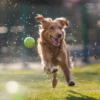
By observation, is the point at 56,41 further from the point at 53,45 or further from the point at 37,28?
the point at 37,28

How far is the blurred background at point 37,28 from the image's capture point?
28.0 ft

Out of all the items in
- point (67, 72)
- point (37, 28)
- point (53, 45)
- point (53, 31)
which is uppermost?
point (37, 28)

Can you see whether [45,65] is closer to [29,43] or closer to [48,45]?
[48,45]

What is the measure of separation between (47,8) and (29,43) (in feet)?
15.9

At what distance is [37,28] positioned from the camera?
891cm

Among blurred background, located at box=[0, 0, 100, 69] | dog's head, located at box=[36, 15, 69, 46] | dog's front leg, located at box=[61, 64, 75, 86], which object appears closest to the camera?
dog's front leg, located at box=[61, 64, 75, 86]

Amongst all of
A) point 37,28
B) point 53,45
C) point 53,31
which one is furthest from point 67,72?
point 37,28

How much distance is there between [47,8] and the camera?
885 cm

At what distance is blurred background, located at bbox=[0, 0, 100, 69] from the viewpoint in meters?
8.53

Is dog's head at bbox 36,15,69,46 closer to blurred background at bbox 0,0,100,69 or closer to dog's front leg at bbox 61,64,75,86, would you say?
dog's front leg at bbox 61,64,75,86

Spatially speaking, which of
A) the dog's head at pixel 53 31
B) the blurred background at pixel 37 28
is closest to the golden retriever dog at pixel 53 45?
the dog's head at pixel 53 31

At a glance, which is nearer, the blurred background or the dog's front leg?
the dog's front leg

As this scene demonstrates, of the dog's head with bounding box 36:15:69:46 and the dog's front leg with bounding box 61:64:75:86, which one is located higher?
the dog's head with bounding box 36:15:69:46

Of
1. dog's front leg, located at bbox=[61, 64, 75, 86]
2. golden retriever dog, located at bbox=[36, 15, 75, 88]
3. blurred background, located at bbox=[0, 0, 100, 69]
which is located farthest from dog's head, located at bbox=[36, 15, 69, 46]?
blurred background, located at bbox=[0, 0, 100, 69]
